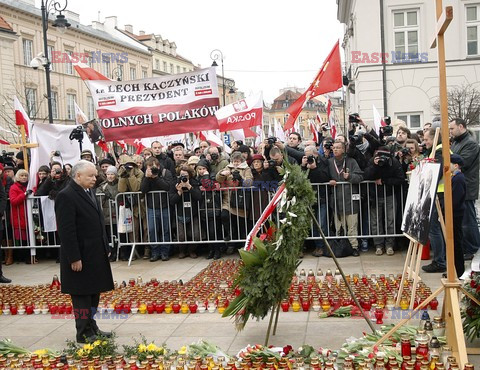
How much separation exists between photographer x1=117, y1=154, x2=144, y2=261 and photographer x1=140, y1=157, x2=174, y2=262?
0.26 metres

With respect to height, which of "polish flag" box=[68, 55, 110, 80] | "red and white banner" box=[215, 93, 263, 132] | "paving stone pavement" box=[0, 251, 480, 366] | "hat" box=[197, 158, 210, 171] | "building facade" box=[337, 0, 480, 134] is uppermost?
"building facade" box=[337, 0, 480, 134]

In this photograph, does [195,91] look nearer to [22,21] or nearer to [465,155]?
[465,155]

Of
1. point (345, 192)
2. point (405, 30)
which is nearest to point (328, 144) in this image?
point (345, 192)

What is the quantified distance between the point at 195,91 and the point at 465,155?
480 cm

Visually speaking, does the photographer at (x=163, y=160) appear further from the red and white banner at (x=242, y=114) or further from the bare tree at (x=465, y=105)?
the bare tree at (x=465, y=105)

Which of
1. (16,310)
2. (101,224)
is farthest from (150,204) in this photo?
(101,224)

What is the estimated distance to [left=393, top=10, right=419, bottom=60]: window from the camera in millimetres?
27750

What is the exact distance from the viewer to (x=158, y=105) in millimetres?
10609

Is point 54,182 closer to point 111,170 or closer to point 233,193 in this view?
point 111,170

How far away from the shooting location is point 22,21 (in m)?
48.2

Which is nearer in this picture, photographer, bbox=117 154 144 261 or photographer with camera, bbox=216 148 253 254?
photographer with camera, bbox=216 148 253 254

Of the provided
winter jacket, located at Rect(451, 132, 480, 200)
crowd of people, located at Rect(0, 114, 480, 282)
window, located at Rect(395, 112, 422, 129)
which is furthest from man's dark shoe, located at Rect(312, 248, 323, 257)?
window, located at Rect(395, 112, 422, 129)

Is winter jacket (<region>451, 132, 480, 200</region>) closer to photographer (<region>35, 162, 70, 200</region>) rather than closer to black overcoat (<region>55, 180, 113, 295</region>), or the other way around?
black overcoat (<region>55, 180, 113, 295</region>)

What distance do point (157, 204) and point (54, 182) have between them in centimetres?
213
